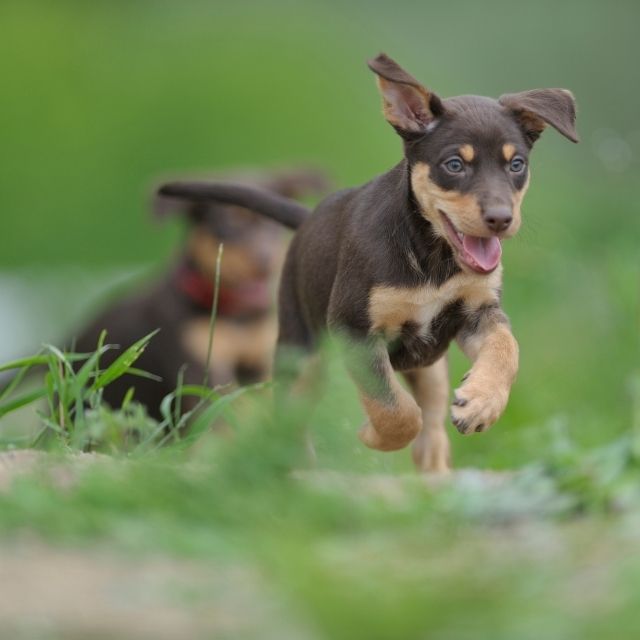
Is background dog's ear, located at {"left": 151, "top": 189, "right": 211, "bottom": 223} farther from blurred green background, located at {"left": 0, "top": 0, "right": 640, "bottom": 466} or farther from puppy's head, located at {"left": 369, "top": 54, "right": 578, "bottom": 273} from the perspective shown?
puppy's head, located at {"left": 369, "top": 54, "right": 578, "bottom": 273}

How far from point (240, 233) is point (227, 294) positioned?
1.37 ft

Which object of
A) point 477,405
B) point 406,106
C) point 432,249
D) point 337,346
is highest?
point 406,106

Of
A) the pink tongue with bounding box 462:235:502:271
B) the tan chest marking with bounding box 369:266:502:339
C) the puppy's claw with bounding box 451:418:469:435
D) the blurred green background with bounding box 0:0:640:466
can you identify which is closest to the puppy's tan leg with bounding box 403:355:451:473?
the tan chest marking with bounding box 369:266:502:339

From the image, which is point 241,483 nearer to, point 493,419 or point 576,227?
point 493,419

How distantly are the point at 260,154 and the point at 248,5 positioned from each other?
4.45 m

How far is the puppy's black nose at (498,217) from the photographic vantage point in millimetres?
4039

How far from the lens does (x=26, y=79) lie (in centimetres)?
1542

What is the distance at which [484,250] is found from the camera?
426 centimetres

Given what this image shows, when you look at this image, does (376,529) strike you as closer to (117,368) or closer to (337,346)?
(337,346)

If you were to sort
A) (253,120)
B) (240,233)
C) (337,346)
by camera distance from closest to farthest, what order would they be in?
(337,346), (240,233), (253,120)

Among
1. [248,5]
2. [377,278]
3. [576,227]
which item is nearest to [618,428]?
[377,278]

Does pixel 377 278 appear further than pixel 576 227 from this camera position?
No

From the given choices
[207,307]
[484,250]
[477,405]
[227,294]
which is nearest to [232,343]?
[207,307]

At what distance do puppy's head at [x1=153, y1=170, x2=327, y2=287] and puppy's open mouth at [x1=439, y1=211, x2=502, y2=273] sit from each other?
506cm
